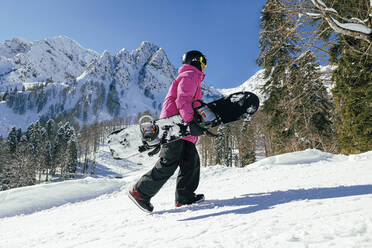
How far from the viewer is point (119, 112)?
482 ft

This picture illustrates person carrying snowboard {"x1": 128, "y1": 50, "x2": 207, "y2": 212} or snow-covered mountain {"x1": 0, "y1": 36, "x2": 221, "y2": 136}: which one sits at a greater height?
snow-covered mountain {"x1": 0, "y1": 36, "x2": 221, "y2": 136}

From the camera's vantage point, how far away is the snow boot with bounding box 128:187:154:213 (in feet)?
8.26

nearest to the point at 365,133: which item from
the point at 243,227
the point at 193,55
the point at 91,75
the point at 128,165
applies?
the point at 193,55

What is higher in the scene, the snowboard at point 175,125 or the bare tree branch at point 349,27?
the bare tree branch at point 349,27

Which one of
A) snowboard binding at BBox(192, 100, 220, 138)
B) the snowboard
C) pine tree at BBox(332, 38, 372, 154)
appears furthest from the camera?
pine tree at BBox(332, 38, 372, 154)

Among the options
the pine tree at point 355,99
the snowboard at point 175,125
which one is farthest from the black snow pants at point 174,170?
the pine tree at point 355,99

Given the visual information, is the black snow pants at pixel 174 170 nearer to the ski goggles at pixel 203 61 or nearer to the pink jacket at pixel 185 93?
the pink jacket at pixel 185 93

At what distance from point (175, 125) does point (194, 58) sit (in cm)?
110

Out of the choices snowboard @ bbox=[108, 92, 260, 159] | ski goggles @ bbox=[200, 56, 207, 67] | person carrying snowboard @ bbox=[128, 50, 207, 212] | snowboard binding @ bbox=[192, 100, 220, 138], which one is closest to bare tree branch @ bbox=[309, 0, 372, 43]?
snowboard @ bbox=[108, 92, 260, 159]

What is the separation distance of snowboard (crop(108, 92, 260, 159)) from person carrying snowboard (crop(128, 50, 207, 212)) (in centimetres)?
13

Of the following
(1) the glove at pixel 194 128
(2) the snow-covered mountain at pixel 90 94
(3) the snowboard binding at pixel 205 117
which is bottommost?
(1) the glove at pixel 194 128

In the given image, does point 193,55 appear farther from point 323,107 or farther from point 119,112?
point 119,112

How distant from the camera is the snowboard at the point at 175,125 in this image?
9.50 ft

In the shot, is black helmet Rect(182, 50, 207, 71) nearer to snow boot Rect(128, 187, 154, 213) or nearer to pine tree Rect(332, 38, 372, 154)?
snow boot Rect(128, 187, 154, 213)
